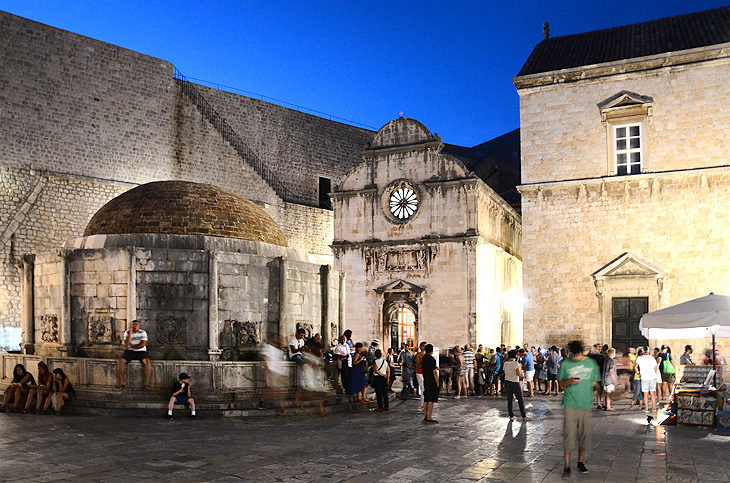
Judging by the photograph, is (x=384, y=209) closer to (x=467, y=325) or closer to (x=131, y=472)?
(x=467, y=325)

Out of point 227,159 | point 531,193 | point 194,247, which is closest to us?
point 194,247

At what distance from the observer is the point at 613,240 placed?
2227cm

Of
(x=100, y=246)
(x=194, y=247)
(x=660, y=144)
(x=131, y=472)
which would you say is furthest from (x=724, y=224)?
(x=131, y=472)

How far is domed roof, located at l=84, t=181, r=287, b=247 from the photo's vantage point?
13.9 metres

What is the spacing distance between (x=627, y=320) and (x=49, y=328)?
16751 mm

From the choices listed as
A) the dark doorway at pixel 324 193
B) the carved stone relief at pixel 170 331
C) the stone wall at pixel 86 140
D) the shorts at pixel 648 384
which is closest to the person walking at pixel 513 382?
the shorts at pixel 648 384

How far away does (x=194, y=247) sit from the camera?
13.4m

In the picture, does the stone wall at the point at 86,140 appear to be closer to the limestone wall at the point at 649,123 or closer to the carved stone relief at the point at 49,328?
the carved stone relief at the point at 49,328

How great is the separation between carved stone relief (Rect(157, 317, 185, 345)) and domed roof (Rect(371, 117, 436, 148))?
1623 centimetres

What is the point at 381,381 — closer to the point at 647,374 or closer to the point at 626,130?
the point at 647,374

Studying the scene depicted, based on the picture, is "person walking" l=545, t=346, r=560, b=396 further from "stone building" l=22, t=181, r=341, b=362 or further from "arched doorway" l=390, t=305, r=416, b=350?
"arched doorway" l=390, t=305, r=416, b=350

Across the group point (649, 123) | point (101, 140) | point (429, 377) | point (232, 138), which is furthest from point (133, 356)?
point (232, 138)

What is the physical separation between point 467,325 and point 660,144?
894 cm

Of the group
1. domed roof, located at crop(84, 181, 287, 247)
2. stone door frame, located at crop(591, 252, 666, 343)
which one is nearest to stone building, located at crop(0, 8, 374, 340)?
domed roof, located at crop(84, 181, 287, 247)
